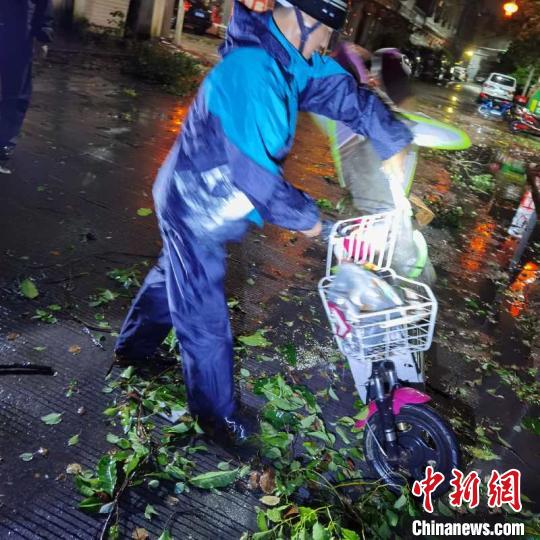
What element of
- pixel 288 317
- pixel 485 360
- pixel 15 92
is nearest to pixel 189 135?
pixel 288 317

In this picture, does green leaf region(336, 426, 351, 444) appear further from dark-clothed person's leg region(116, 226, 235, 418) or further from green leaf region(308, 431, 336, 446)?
dark-clothed person's leg region(116, 226, 235, 418)

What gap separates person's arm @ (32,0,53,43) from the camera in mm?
5527

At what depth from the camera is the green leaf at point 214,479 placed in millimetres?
2584

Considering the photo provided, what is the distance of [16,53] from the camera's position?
5535 millimetres

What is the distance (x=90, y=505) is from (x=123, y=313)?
1.70 metres

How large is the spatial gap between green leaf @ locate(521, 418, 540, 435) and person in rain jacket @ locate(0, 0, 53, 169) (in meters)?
6.03

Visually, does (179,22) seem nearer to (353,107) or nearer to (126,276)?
(126,276)

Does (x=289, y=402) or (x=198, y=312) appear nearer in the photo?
(x=198, y=312)

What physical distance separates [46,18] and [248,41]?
4827mm

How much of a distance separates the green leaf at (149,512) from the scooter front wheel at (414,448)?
126cm

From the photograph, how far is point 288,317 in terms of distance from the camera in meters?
4.32

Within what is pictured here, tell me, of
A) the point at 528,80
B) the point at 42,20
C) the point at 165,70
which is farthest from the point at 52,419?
the point at 528,80

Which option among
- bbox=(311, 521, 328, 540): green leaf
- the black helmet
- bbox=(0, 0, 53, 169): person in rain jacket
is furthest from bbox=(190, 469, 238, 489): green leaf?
bbox=(0, 0, 53, 169): person in rain jacket

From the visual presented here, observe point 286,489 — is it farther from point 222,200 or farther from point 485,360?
point 485,360
